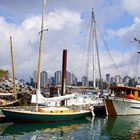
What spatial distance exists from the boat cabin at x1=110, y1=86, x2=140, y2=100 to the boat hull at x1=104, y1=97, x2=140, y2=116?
753 millimetres

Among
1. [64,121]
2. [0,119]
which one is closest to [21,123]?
[0,119]

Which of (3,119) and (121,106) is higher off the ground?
(121,106)

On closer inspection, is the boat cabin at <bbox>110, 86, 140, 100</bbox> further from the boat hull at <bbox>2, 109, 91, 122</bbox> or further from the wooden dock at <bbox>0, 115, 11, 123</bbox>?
the wooden dock at <bbox>0, 115, 11, 123</bbox>

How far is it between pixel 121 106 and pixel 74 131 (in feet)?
63.0

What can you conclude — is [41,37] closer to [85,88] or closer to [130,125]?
[130,125]

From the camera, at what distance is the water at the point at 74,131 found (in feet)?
114

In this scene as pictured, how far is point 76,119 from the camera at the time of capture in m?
49.2

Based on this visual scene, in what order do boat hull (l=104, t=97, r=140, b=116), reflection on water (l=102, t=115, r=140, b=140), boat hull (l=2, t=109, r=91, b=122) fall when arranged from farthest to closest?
1. boat hull (l=104, t=97, r=140, b=116)
2. boat hull (l=2, t=109, r=91, b=122)
3. reflection on water (l=102, t=115, r=140, b=140)

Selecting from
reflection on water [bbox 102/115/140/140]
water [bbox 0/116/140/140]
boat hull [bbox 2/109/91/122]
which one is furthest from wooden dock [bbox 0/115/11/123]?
reflection on water [bbox 102/115/140/140]

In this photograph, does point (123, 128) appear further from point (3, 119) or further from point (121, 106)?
point (121, 106)

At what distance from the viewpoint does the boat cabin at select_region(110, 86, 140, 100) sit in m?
56.5

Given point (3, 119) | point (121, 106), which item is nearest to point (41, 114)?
point (3, 119)

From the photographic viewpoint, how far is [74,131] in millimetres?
38875

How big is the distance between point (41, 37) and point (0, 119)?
11.0m
